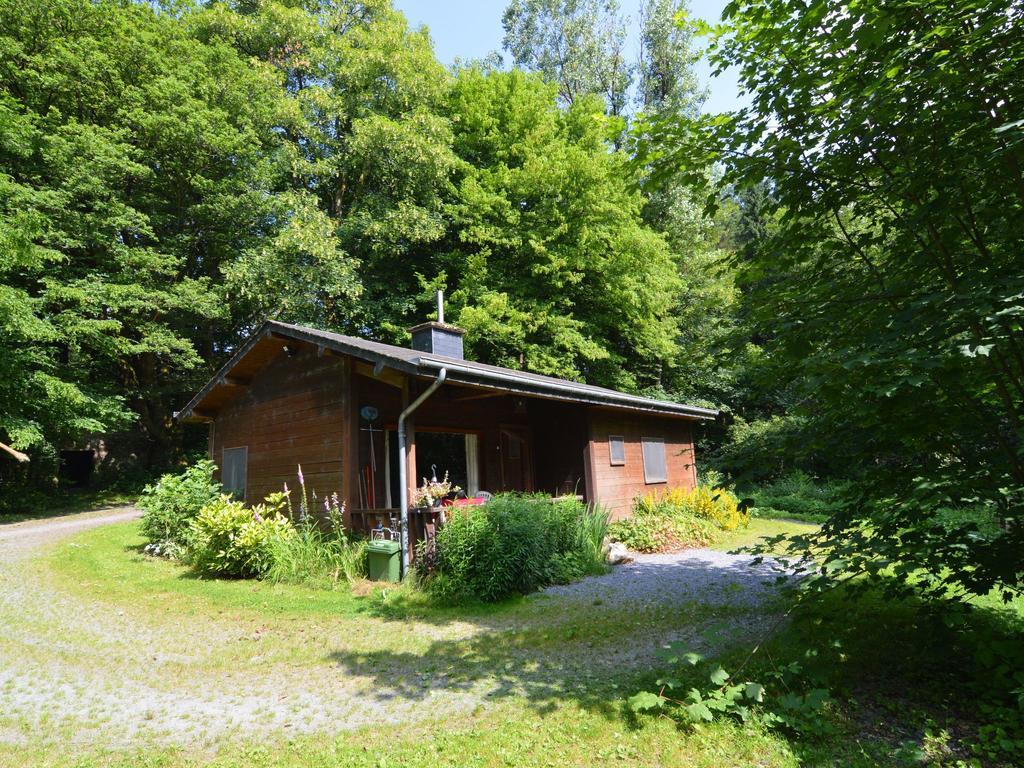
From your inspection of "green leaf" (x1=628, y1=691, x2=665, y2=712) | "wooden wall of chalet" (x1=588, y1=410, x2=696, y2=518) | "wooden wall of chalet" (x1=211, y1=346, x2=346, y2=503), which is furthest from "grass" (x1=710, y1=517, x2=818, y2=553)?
"wooden wall of chalet" (x1=211, y1=346, x2=346, y2=503)

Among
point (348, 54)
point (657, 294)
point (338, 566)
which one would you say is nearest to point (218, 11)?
point (348, 54)

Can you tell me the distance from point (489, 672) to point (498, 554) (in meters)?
2.55

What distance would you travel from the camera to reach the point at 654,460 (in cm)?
1341

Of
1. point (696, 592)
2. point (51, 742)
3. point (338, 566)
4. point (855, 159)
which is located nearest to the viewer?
point (51, 742)

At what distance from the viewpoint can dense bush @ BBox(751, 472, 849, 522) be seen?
1512cm

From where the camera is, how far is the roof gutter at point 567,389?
7.35m

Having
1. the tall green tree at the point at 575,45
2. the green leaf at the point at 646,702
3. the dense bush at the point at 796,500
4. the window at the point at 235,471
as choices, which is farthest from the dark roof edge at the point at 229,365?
the tall green tree at the point at 575,45

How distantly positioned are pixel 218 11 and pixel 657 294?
1940 centimetres

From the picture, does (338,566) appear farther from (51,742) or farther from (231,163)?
(231,163)

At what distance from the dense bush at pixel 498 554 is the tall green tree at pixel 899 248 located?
3995 mm

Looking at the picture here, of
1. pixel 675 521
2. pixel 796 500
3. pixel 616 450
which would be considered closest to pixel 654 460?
pixel 616 450

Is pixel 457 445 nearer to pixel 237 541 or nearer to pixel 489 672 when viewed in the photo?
pixel 237 541

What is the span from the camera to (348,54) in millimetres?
20672

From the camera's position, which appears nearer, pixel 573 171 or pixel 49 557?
pixel 49 557
